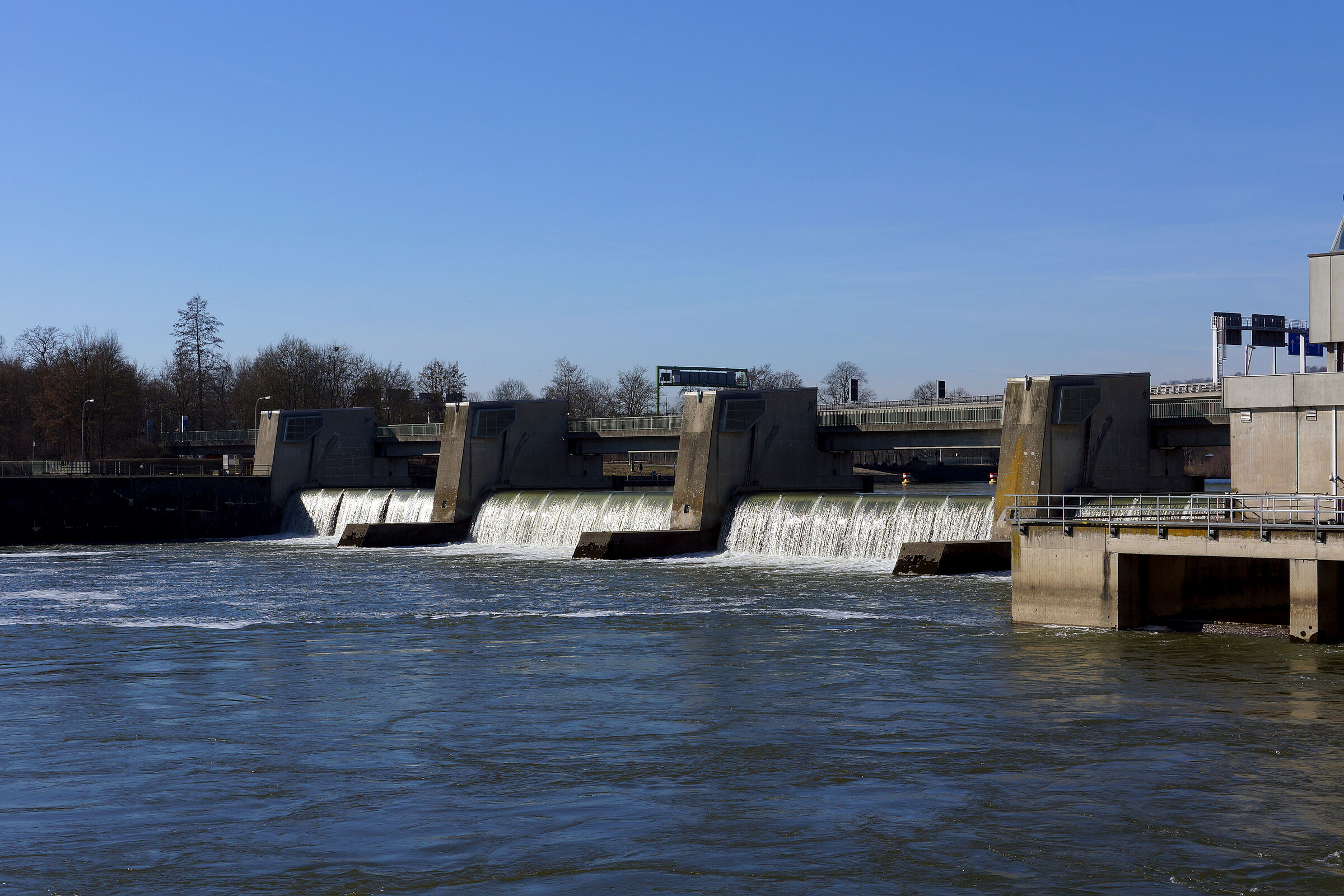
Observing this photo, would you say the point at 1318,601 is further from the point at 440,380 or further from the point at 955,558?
the point at 440,380

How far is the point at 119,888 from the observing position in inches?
497

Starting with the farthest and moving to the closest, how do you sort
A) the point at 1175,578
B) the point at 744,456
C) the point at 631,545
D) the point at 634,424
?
the point at 634,424, the point at 744,456, the point at 631,545, the point at 1175,578

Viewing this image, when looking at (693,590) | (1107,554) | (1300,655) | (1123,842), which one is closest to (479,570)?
(693,590)

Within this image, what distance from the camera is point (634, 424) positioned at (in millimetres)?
65625

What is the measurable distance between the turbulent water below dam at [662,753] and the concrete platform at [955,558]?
513cm

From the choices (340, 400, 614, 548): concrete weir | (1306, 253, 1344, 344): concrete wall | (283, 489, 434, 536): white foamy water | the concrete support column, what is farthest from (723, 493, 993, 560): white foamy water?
(283, 489, 434, 536): white foamy water

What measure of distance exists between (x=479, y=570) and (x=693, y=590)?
35.5 feet

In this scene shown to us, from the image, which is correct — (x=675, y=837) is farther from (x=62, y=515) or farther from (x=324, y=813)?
(x=62, y=515)

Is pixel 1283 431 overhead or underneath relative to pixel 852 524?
overhead

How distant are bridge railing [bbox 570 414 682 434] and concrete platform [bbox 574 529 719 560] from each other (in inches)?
527

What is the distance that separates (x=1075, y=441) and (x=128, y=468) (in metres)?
73.4

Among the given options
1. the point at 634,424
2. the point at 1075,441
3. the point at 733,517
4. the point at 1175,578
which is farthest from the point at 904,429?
the point at 1175,578

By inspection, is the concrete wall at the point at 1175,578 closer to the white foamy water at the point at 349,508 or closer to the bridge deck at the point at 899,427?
the bridge deck at the point at 899,427

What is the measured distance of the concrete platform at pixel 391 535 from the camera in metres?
57.6
